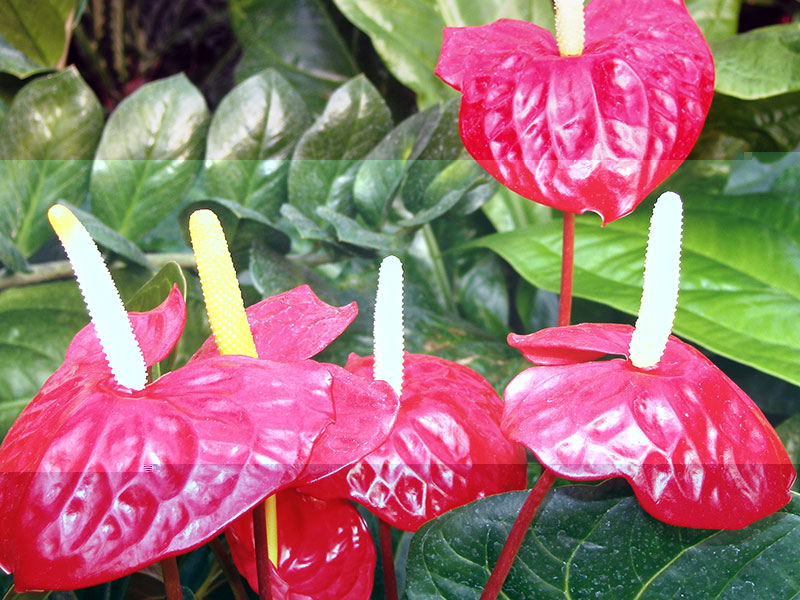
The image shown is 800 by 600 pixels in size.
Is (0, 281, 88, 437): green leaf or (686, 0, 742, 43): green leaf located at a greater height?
(686, 0, 742, 43): green leaf

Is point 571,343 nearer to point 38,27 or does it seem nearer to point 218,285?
point 218,285

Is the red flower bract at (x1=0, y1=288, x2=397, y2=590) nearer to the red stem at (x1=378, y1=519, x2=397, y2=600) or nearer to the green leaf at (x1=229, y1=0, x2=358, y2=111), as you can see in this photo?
the red stem at (x1=378, y1=519, x2=397, y2=600)

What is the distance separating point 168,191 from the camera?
600 mm

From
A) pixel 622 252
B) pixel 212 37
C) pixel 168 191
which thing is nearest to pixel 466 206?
pixel 622 252

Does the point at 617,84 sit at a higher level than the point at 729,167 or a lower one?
higher

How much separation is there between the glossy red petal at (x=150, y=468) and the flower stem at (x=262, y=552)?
40 millimetres

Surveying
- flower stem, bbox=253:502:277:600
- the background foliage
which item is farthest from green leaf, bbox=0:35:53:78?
flower stem, bbox=253:502:277:600

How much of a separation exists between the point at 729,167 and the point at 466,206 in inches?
11.7

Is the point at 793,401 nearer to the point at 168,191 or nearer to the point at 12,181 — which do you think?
the point at 168,191

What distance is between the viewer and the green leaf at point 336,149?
1.87ft

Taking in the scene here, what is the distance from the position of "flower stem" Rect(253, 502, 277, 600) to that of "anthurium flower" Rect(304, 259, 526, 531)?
3cm

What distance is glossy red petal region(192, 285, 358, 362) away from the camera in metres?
0.30

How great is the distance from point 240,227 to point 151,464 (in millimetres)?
320

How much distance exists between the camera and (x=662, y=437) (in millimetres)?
257
